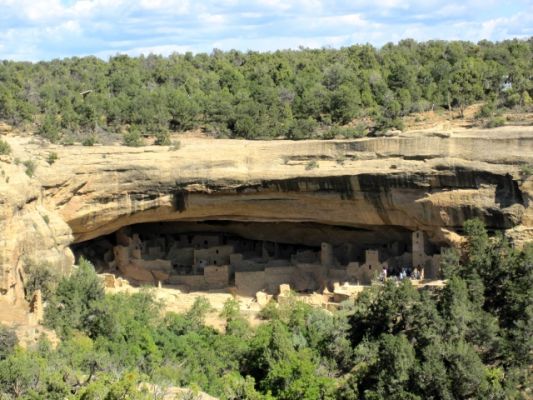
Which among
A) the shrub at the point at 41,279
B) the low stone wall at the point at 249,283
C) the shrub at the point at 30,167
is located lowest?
the low stone wall at the point at 249,283

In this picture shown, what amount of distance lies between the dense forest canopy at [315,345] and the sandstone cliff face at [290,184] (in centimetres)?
115

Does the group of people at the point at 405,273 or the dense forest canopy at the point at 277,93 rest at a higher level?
the dense forest canopy at the point at 277,93

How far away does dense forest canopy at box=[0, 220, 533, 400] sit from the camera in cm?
1506

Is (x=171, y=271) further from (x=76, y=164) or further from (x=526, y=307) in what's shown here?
(x=526, y=307)

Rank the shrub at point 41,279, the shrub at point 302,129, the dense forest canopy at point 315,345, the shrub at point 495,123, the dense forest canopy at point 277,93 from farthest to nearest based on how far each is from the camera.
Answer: the dense forest canopy at point 277,93 → the shrub at point 302,129 → the shrub at point 495,123 → the shrub at point 41,279 → the dense forest canopy at point 315,345

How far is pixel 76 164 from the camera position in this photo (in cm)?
2244

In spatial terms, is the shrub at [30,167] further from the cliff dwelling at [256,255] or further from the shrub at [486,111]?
the shrub at [486,111]

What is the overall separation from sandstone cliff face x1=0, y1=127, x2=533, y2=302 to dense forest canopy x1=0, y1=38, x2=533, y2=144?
7.73ft

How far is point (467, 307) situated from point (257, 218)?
876 centimetres

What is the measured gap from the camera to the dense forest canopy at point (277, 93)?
28.1 meters

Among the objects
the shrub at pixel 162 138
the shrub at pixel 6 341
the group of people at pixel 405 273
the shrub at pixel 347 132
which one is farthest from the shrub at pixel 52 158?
the group of people at pixel 405 273

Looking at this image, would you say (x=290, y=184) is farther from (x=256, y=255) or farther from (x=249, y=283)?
(x=256, y=255)

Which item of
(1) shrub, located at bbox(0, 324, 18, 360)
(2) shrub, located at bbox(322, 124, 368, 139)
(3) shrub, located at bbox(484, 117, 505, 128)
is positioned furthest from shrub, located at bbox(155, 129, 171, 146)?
(1) shrub, located at bbox(0, 324, 18, 360)

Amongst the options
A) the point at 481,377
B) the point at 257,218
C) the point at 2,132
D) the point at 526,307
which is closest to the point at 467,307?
the point at 526,307
